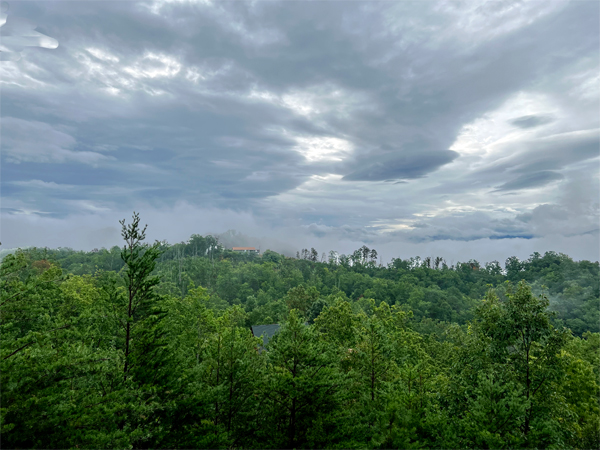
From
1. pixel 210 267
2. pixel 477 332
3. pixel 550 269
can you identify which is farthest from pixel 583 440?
pixel 550 269

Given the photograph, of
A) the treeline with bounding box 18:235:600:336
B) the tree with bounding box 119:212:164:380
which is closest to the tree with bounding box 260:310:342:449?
the tree with bounding box 119:212:164:380

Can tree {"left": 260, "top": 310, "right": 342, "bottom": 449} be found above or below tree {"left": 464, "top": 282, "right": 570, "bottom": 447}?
below

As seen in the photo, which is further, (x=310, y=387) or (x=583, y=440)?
(x=583, y=440)

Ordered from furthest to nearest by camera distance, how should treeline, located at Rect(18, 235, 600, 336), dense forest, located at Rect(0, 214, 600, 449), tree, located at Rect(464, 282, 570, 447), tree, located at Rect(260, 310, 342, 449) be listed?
treeline, located at Rect(18, 235, 600, 336), tree, located at Rect(260, 310, 342, 449), tree, located at Rect(464, 282, 570, 447), dense forest, located at Rect(0, 214, 600, 449)

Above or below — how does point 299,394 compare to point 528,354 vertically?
below

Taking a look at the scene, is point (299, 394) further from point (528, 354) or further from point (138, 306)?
point (528, 354)

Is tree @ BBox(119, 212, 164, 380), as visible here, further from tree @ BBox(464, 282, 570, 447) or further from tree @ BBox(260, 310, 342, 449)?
tree @ BBox(464, 282, 570, 447)

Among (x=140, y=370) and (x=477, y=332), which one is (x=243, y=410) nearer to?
(x=140, y=370)

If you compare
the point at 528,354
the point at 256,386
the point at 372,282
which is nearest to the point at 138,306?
the point at 256,386

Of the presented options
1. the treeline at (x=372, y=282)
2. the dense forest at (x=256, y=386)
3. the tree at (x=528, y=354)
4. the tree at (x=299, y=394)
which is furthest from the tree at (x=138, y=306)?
the treeline at (x=372, y=282)

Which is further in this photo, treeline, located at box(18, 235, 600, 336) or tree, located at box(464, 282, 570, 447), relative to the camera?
treeline, located at box(18, 235, 600, 336)

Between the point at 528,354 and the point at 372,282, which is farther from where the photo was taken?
the point at 372,282

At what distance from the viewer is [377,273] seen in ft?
423

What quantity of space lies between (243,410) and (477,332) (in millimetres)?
12521
